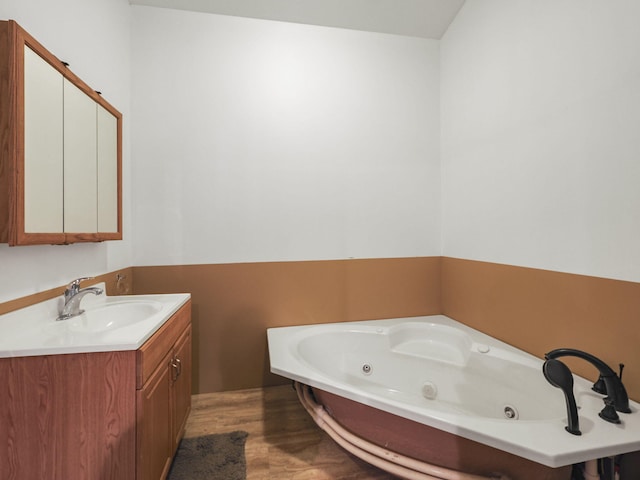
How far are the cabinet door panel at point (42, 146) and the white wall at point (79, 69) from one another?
15 cm

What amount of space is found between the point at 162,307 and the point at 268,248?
85cm

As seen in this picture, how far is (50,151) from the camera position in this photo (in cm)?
118

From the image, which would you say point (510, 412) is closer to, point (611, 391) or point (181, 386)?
point (611, 391)

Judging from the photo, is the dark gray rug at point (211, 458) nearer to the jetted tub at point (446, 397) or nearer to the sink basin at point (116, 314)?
the jetted tub at point (446, 397)

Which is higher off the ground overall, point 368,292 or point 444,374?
point 368,292

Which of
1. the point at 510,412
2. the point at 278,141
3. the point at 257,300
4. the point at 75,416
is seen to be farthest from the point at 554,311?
the point at 75,416

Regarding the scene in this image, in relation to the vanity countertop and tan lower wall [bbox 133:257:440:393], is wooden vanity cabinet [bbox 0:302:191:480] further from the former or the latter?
tan lower wall [bbox 133:257:440:393]

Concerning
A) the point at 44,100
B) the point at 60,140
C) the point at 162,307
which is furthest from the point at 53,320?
the point at 44,100

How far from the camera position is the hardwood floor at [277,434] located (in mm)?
1366

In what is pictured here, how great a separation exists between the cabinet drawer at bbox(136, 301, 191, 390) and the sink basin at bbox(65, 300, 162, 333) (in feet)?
0.43

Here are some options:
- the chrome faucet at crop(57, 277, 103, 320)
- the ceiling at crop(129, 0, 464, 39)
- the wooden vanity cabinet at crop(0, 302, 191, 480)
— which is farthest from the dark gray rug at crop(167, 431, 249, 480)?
the ceiling at crop(129, 0, 464, 39)

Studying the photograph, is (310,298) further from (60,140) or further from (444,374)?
(60,140)

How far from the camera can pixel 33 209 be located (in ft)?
3.59

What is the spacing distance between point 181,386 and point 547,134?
7.86ft
